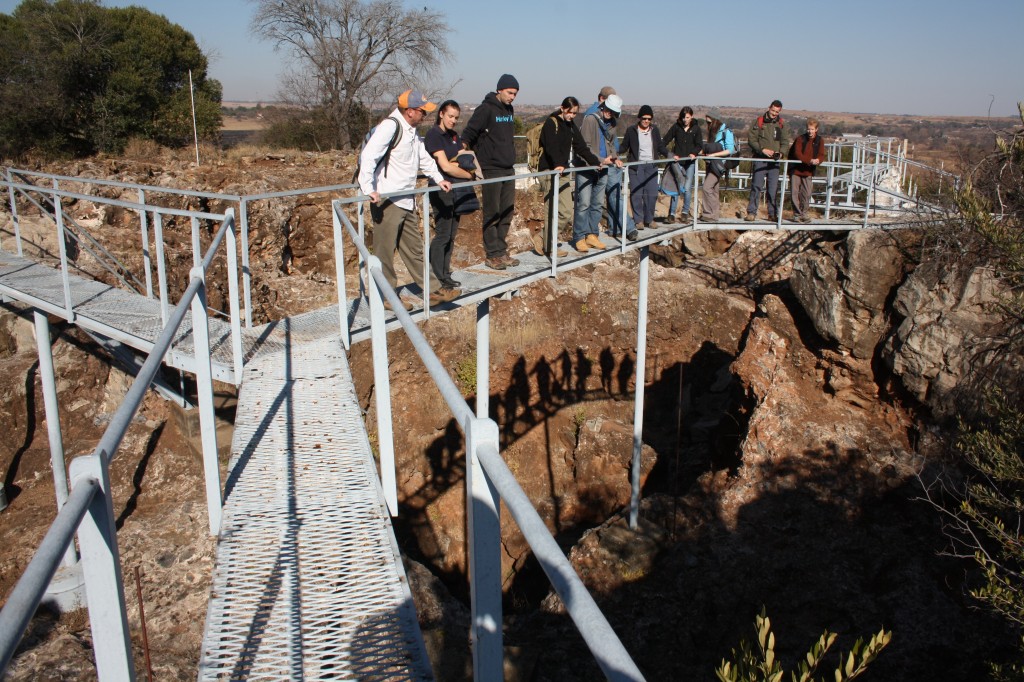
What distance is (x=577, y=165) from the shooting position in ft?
31.1

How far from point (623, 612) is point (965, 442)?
432 cm

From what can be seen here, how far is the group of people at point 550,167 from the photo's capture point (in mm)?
6715

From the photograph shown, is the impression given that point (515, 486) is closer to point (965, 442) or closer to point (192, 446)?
point (965, 442)

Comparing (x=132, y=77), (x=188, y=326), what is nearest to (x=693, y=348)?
(x=188, y=326)

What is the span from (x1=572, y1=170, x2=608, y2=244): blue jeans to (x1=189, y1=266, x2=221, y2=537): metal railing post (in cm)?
573

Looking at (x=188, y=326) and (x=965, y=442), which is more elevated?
(x=188, y=326)

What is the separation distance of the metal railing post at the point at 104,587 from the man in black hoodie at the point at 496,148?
250 inches

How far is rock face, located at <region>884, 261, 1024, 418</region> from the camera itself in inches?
378

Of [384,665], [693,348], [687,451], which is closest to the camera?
[384,665]

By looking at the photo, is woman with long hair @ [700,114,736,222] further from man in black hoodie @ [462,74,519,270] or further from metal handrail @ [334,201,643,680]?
metal handrail @ [334,201,643,680]

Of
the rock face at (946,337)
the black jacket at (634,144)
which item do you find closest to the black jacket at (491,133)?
the black jacket at (634,144)

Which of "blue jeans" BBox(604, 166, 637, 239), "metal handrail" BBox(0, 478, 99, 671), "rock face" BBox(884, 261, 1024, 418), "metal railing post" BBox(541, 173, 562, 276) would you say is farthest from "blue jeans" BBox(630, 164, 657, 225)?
"metal handrail" BBox(0, 478, 99, 671)

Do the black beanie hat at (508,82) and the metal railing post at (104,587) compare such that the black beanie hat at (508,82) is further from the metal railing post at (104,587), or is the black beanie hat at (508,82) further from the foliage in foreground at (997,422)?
the metal railing post at (104,587)

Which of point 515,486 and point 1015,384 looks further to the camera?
point 1015,384
